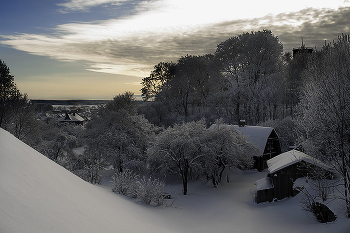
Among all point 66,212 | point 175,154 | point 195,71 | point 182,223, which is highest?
point 195,71

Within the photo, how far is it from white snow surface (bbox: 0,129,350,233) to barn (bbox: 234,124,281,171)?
10.5 meters

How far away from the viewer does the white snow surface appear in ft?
12.9

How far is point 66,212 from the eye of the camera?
482 cm

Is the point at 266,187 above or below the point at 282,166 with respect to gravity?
below

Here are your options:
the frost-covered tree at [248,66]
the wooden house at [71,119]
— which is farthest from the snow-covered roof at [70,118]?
the frost-covered tree at [248,66]

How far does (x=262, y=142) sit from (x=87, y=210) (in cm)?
2401

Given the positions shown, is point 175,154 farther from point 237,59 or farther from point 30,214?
point 237,59

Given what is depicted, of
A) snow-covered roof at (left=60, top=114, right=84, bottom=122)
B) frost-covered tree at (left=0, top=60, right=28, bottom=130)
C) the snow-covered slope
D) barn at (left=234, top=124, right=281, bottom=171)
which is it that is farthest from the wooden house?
the snow-covered slope

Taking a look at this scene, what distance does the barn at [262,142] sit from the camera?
2617cm

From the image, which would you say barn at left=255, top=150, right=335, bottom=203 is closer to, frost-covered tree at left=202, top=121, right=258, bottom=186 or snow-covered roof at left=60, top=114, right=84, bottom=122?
frost-covered tree at left=202, top=121, right=258, bottom=186

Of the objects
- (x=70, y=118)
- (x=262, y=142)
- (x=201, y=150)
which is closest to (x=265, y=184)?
(x=201, y=150)

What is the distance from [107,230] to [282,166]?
13211 mm

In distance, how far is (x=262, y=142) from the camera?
2659 centimetres

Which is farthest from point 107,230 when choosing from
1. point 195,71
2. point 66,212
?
point 195,71
